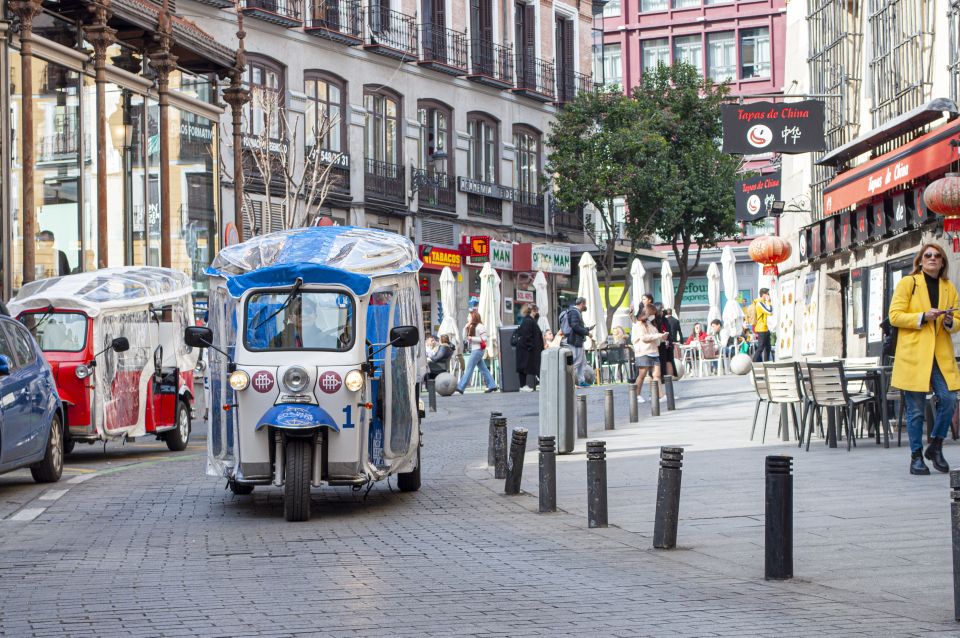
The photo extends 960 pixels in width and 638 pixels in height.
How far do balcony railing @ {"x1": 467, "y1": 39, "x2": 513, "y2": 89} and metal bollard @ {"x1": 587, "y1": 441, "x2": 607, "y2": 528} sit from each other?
136 ft

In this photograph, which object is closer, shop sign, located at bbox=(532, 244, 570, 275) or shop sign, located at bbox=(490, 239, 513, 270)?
shop sign, located at bbox=(490, 239, 513, 270)

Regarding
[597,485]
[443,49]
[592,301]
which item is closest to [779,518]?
[597,485]

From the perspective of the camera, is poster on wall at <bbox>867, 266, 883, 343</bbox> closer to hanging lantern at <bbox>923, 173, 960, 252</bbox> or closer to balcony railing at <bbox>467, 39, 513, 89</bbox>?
hanging lantern at <bbox>923, 173, 960, 252</bbox>

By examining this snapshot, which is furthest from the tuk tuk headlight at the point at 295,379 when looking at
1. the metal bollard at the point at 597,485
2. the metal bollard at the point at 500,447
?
the metal bollard at the point at 500,447

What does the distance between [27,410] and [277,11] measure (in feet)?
98.0

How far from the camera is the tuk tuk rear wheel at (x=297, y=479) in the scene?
40.3ft

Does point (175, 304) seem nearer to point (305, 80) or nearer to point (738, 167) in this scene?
point (305, 80)

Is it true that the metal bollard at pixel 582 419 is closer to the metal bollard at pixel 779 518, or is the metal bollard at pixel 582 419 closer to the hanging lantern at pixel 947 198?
the hanging lantern at pixel 947 198

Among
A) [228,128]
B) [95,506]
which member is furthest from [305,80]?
[95,506]

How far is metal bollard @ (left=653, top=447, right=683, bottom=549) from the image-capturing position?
10367mm

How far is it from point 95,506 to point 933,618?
8.27 m

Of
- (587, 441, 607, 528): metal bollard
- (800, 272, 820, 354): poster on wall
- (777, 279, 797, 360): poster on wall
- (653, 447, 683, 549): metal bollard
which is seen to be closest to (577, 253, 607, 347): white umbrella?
(777, 279, 797, 360): poster on wall

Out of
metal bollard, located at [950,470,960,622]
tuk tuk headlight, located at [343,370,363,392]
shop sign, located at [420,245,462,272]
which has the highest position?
shop sign, located at [420,245,462,272]

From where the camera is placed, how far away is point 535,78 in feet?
185
